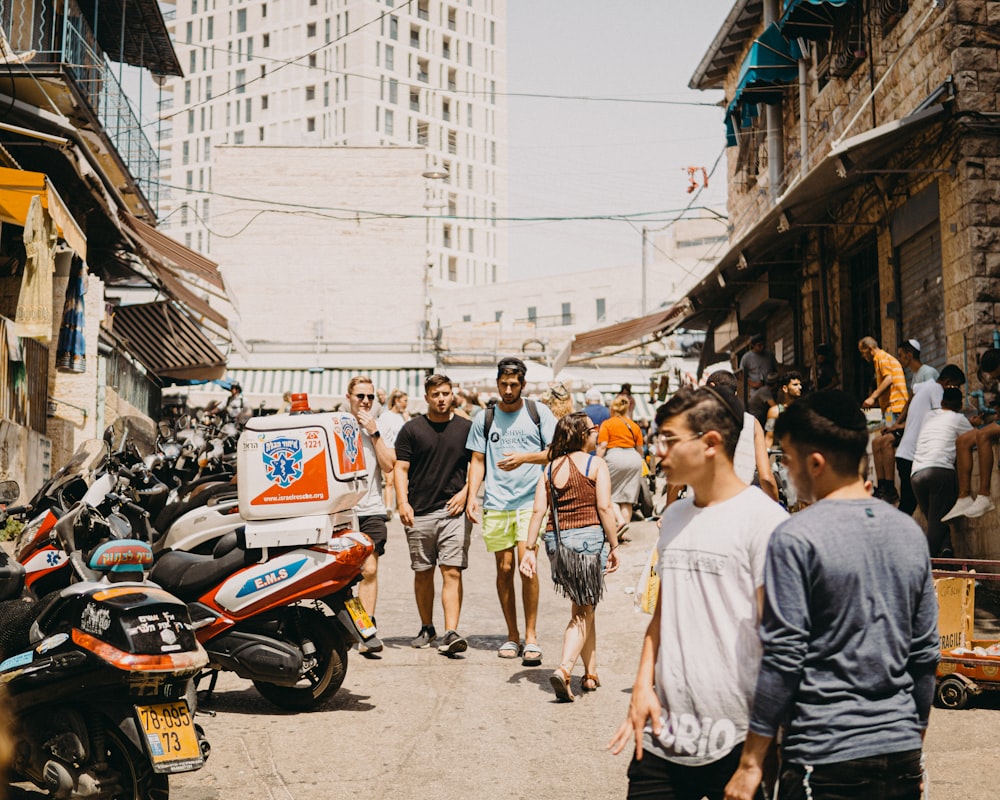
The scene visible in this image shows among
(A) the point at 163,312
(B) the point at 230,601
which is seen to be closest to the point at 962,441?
(B) the point at 230,601

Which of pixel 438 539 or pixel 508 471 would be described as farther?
pixel 438 539

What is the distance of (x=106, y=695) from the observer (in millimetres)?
4797

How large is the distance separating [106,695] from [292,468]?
2.58 meters

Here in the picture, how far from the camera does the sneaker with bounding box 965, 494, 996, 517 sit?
33.6ft

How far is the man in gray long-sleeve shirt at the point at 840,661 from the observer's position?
3086 mm

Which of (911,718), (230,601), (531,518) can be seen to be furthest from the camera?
(531,518)

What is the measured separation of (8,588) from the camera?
525 cm

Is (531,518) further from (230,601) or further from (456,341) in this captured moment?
(456,341)

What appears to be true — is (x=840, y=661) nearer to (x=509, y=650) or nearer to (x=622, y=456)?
(x=509, y=650)

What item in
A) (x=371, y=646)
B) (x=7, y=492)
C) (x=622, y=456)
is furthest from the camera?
(x=622, y=456)

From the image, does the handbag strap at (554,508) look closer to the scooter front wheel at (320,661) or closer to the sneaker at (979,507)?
the scooter front wheel at (320,661)

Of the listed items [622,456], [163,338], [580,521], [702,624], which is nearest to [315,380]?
[163,338]

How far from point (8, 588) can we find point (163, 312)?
21.9 meters

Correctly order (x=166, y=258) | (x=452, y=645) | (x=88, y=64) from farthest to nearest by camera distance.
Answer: (x=88, y=64)
(x=166, y=258)
(x=452, y=645)
